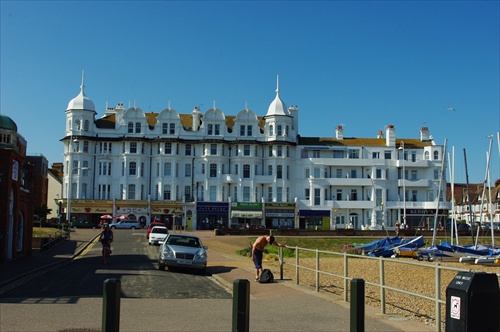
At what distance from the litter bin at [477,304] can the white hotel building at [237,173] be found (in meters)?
70.6

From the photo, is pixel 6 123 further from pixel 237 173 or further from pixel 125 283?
pixel 237 173

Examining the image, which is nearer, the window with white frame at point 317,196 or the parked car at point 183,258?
the parked car at point 183,258

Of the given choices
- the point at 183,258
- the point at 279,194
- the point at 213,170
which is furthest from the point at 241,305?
the point at 279,194

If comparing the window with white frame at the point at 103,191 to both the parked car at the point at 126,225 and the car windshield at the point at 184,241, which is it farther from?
the car windshield at the point at 184,241

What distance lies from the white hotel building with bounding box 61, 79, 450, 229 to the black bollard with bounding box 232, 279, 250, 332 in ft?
230

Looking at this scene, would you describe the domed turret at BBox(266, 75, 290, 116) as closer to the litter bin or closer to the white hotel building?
the white hotel building

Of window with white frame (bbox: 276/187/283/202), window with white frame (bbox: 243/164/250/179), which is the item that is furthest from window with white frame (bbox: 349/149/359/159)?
window with white frame (bbox: 243/164/250/179)

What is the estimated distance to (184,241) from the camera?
2420 cm

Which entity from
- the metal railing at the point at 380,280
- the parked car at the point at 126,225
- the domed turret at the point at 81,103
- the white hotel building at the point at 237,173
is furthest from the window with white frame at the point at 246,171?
the metal railing at the point at 380,280

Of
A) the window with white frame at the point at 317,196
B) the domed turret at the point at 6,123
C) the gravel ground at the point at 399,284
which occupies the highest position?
the domed turret at the point at 6,123

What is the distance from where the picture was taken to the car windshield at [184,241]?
78.1 ft

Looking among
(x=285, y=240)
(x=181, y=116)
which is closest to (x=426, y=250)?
(x=285, y=240)

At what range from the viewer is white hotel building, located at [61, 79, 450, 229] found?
7625 cm

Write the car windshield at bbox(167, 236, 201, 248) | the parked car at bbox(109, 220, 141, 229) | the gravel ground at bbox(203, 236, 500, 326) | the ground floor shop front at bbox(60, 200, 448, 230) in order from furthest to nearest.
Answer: the ground floor shop front at bbox(60, 200, 448, 230) < the parked car at bbox(109, 220, 141, 229) < the car windshield at bbox(167, 236, 201, 248) < the gravel ground at bbox(203, 236, 500, 326)
